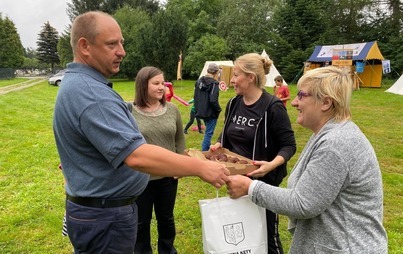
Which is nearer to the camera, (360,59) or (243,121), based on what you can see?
(243,121)

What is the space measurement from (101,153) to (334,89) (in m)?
1.26

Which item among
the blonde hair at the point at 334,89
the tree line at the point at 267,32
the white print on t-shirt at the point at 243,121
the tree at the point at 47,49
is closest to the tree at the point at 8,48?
the tree line at the point at 267,32

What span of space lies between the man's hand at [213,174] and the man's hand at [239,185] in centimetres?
9

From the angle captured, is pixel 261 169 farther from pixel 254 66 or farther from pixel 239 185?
pixel 254 66

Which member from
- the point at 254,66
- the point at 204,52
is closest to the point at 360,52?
the point at 204,52

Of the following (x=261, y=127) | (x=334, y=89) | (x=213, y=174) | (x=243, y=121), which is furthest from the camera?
(x=243, y=121)

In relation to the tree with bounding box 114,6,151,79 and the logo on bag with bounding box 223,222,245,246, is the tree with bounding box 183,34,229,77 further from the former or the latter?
the logo on bag with bounding box 223,222,245,246

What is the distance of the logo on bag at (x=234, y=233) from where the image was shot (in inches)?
87.0

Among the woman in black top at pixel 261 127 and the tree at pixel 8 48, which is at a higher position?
the woman in black top at pixel 261 127

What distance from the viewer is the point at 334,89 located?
172 centimetres

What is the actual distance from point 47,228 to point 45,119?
8.63 metres

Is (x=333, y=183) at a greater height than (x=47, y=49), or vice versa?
(x=333, y=183)

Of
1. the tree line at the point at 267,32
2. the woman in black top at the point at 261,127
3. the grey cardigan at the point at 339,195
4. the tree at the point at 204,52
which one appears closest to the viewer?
the grey cardigan at the point at 339,195

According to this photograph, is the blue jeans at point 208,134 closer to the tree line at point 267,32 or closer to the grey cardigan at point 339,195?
the grey cardigan at point 339,195
